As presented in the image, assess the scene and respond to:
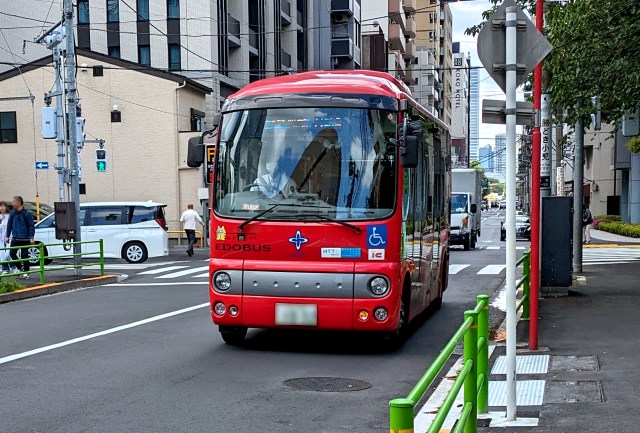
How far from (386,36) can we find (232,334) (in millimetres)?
71313

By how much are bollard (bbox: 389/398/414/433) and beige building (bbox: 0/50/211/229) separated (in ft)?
118

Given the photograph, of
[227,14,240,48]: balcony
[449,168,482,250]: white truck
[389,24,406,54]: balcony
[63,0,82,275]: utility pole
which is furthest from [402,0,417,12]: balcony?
[63,0,82,275]: utility pole

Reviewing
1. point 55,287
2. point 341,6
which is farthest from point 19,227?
point 341,6

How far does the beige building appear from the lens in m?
38.6

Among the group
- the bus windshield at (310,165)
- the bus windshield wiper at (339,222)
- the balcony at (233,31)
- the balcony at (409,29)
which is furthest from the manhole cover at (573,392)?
the balcony at (409,29)

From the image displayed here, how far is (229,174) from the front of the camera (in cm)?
1027

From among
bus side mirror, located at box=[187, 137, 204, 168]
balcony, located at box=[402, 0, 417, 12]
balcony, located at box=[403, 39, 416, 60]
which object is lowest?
bus side mirror, located at box=[187, 137, 204, 168]

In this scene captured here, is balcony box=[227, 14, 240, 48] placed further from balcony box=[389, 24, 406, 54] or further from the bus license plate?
balcony box=[389, 24, 406, 54]

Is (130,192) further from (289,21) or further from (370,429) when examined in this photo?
(370,429)

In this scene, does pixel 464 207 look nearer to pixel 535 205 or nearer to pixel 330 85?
pixel 330 85

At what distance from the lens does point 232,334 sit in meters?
10.6

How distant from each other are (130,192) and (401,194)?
30887 mm

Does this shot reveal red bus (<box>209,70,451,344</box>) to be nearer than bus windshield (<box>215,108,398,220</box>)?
Yes

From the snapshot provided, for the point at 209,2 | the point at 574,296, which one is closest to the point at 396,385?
the point at 574,296
